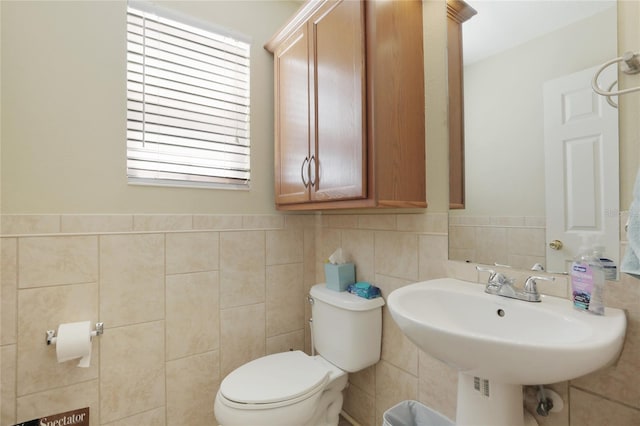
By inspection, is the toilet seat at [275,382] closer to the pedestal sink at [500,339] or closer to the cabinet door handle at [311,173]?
the pedestal sink at [500,339]

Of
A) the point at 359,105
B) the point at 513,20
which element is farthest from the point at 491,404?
the point at 513,20

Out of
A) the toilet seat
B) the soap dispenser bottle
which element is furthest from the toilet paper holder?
the soap dispenser bottle

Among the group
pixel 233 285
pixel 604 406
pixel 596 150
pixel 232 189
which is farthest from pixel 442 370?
pixel 232 189

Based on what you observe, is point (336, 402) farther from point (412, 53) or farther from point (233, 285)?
point (412, 53)

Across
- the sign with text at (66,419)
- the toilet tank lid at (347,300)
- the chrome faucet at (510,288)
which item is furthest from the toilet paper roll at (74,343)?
the chrome faucet at (510,288)

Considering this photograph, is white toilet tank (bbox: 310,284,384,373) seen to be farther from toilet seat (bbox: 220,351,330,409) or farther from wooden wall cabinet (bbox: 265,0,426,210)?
wooden wall cabinet (bbox: 265,0,426,210)

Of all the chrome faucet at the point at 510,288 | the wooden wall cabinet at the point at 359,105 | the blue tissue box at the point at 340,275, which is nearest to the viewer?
the chrome faucet at the point at 510,288

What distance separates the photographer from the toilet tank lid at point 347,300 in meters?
1.34

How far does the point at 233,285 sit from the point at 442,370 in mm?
1064

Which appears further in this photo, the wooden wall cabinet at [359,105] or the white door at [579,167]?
the wooden wall cabinet at [359,105]

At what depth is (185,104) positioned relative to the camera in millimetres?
1503

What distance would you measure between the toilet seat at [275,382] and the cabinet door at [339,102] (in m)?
0.78

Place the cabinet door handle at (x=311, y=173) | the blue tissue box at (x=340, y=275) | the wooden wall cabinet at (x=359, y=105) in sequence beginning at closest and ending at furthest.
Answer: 1. the wooden wall cabinet at (x=359, y=105)
2. the cabinet door handle at (x=311, y=173)
3. the blue tissue box at (x=340, y=275)

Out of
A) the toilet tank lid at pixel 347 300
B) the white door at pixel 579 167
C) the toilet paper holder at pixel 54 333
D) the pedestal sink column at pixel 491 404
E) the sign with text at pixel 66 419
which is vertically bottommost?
the sign with text at pixel 66 419
